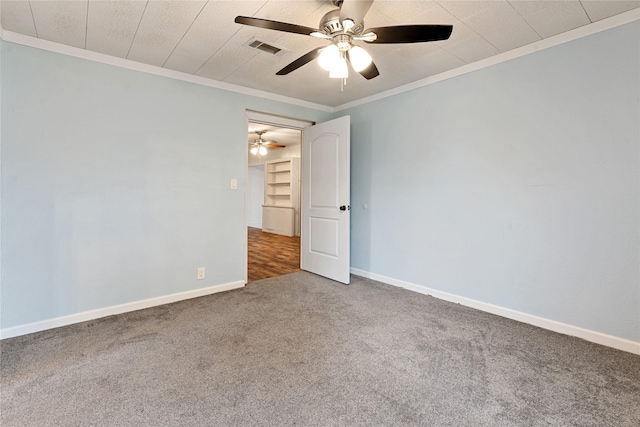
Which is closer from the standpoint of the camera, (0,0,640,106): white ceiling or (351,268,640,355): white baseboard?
(0,0,640,106): white ceiling

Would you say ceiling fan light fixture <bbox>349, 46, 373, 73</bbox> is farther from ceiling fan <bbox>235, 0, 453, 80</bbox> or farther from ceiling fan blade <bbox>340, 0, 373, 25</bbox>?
ceiling fan blade <bbox>340, 0, 373, 25</bbox>

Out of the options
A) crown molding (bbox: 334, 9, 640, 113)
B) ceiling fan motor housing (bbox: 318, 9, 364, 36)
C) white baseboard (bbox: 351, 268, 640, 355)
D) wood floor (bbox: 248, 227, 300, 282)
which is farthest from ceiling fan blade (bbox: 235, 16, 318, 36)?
wood floor (bbox: 248, 227, 300, 282)

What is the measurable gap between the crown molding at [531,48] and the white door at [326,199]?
2.78ft

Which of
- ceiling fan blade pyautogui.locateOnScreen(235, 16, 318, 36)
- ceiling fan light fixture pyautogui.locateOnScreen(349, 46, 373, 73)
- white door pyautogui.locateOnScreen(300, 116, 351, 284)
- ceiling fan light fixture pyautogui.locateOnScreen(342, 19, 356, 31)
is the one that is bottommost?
white door pyautogui.locateOnScreen(300, 116, 351, 284)

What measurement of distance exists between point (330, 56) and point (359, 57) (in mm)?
188

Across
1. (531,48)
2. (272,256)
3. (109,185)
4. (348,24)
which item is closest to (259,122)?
(109,185)

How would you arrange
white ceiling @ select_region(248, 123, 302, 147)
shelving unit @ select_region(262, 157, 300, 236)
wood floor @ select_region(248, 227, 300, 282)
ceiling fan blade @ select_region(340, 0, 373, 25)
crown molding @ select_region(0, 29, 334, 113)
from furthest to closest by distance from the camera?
shelving unit @ select_region(262, 157, 300, 236)
white ceiling @ select_region(248, 123, 302, 147)
wood floor @ select_region(248, 227, 300, 282)
crown molding @ select_region(0, 29, 334, 113)
ceiling fan blade @ select_region(340, 0, 373, 25)

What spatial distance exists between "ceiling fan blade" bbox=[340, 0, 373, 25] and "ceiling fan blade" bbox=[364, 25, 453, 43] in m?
0.15

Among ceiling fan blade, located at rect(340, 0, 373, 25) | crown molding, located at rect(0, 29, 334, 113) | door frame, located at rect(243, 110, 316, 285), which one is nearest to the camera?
ceiling fan blade, located at rect(340, 0, 373, 25)

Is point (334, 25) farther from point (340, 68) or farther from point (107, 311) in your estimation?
point (107, 311)

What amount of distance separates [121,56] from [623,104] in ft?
13.0

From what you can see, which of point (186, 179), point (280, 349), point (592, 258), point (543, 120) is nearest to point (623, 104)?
point (543, 120)

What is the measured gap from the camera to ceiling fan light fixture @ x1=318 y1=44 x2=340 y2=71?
1822 millimetres

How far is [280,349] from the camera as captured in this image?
6.68 ft
